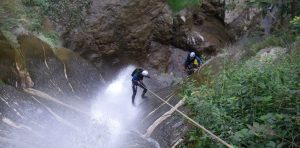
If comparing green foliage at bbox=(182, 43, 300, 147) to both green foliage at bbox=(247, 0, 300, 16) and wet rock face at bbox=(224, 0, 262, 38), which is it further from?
wet rock face at bbox=(224, 0, 262, 38)

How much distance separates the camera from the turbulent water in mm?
8397

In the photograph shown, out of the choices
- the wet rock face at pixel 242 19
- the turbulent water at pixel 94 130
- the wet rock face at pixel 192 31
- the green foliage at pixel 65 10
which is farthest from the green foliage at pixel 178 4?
the turbulent water at pixel 94 130

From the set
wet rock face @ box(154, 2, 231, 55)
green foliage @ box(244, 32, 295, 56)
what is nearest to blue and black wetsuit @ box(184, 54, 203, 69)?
green foliage @ box(244, 32, 295, 56)

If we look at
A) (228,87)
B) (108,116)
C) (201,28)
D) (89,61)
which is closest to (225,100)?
(228,87)

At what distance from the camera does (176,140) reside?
7977 mm

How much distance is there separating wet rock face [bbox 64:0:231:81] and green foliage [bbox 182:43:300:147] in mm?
10885

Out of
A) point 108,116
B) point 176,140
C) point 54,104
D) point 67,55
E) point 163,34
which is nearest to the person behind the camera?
point 176,140

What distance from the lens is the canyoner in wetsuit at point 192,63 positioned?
14.1 metres

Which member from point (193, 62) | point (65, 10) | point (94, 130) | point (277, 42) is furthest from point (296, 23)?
point (65, 10)

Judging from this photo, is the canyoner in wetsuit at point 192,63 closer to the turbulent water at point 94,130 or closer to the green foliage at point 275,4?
the turbulent water at point 94,130

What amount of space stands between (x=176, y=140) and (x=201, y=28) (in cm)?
1250

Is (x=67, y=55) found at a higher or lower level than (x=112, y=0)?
lower

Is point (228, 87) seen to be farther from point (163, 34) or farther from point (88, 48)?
point (163, 34)

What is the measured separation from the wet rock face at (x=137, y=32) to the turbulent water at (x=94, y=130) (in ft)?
10.9
